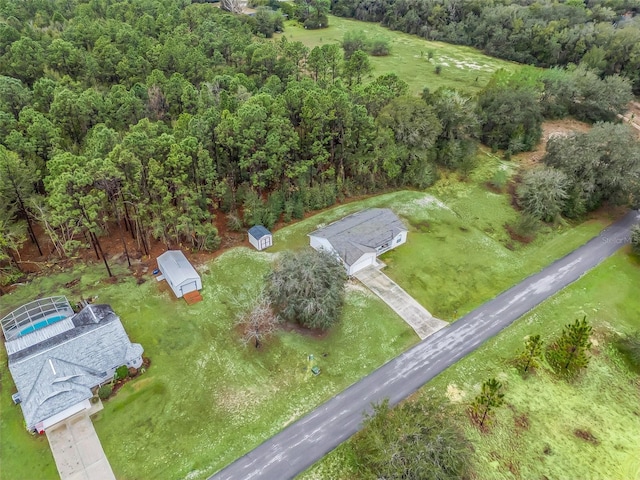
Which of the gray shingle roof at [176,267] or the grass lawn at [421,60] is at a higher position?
the grass lawn at [421,60]

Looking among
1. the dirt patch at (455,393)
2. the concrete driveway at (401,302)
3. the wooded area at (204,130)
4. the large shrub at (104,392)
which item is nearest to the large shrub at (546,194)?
the wooded area at (204,130)

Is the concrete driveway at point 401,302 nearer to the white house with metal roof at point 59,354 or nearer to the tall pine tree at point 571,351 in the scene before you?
the tall pine tree at point 571,351

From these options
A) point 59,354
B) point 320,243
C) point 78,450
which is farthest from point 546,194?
point 78,450

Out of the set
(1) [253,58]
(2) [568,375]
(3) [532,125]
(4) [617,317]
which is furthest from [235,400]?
Result: (3) [532,125]

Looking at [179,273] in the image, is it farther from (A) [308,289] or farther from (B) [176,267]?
(A) [308,289]

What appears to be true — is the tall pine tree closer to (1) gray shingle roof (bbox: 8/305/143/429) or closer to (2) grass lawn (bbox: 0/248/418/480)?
(2) grass lawn (bbox: 0/248/418/480)

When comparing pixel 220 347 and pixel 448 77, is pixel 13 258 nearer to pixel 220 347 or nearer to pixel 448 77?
pixel 220 347

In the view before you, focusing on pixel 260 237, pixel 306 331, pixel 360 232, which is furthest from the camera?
pixel 360 232
